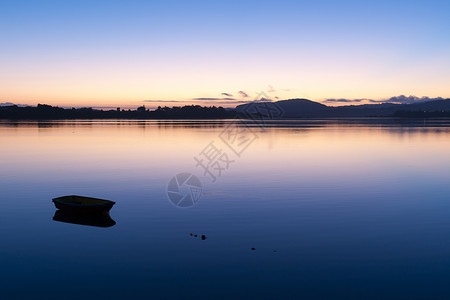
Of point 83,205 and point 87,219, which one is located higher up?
point 83,205

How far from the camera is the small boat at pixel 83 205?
50.5 ft

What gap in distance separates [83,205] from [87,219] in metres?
0.64

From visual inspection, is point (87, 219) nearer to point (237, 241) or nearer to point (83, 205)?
point (83, 205)

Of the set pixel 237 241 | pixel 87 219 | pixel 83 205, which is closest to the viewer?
pixel 237 241

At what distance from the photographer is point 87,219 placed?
15.6 m

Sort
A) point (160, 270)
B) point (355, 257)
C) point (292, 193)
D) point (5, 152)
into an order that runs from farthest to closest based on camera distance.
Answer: point (5, 152), point (292, 193), point (355, 257), point (160, 270)

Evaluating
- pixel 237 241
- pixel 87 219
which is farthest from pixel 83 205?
pixel 237 241

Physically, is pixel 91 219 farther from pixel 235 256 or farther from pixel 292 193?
pixel 292 193

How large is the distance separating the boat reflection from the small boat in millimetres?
230

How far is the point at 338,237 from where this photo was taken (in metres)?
13.2

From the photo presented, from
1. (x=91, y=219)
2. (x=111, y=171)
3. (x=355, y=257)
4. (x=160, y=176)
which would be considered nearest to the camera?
→ (x=355, y=257)

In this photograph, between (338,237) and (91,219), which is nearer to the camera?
(338,237)

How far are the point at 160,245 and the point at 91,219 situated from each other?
4.57 m

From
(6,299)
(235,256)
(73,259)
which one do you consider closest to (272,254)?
(235,256)
